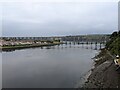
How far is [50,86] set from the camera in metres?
21.9

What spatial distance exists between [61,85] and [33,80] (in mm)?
4077

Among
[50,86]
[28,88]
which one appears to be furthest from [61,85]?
[28,88]

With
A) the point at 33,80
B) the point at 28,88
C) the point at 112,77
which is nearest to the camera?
the point at 112,77

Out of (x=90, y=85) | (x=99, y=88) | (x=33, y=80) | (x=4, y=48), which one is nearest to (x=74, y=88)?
(x=90, y=85)

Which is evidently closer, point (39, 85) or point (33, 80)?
point (39, 85)

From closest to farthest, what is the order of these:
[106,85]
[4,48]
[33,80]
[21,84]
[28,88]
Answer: [106,85]
[28,88]
[21,84]
[33,80]
[4,48]

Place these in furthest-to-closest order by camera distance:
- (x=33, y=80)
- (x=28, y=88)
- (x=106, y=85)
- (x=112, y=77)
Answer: (x=33, y=80)
(x=28, y=88)
(x=112, y=77)
(x=106, y=85)

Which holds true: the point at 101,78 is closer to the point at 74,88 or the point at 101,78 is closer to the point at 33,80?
the point at 74,88

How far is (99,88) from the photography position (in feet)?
60.9

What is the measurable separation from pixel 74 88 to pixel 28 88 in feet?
13.9

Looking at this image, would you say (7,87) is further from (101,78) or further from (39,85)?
(101,78)

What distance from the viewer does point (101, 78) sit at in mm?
21031

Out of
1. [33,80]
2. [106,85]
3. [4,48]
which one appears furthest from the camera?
[4,48]

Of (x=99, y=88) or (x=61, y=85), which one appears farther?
(x=61, y=85)
